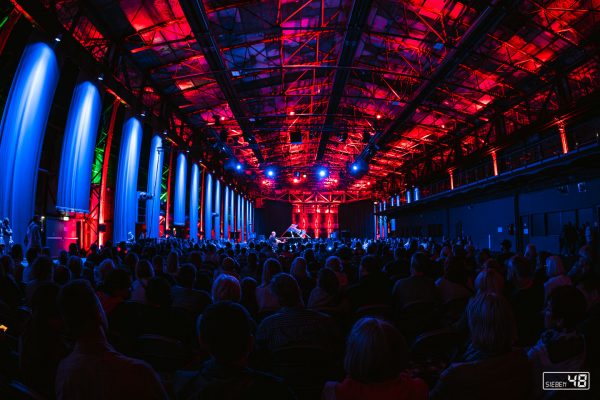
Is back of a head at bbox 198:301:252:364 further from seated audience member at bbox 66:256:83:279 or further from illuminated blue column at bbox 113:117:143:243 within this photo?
illuminated blue column at bbox 113:117:143:243

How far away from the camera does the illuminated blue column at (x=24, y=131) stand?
8.47m

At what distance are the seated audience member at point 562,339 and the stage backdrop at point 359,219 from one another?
45837 millimetres

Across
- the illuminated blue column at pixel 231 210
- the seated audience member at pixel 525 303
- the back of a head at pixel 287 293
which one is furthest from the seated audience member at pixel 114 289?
the illuminated blue column at pixel 231 210

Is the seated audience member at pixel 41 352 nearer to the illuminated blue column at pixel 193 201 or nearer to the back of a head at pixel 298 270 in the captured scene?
the back of a head at pixel 298 270

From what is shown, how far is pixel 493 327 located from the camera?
1867 mm

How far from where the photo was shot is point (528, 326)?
3.75 m

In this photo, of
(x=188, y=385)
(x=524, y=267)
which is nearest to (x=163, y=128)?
(x=524, y=267)

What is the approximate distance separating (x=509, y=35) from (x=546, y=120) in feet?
15.5

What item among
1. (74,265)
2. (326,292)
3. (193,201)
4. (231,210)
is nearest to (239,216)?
(231,210)

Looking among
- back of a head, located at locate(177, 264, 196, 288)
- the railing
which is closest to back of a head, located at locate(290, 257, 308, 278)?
back of a head, located at locate(177, 264, 196, 288)

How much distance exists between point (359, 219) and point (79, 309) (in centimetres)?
4738

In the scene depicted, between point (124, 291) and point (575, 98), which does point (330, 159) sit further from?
point (124, 291)

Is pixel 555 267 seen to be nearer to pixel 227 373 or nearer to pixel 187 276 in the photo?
pixel 187 276

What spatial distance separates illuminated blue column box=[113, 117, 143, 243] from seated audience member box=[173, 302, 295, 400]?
1420cm
